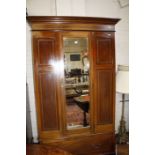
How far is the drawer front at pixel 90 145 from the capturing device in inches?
93.6

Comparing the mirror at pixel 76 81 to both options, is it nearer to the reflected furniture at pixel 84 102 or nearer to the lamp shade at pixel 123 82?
the reflected furniture at pixel 84 102

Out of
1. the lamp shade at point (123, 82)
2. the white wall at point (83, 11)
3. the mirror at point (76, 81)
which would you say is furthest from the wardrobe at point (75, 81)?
the white wall at point (83, 11)

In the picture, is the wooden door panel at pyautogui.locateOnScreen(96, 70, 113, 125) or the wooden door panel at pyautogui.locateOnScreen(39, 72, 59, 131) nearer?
the wooden door panel at pyautogui.locateOnScreen(39, 72, 59, 131)

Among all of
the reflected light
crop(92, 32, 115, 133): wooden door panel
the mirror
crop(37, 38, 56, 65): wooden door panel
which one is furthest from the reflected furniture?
crop(37, 38, 56, 65): wooden door panel

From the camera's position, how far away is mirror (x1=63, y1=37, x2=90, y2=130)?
2.31 metres

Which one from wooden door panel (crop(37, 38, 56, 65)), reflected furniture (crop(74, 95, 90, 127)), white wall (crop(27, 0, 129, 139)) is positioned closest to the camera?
wooden door panel (crop(37, 38, 56, 65))

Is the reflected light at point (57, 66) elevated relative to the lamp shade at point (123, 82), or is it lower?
elevated

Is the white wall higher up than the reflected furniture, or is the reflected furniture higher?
the white wall

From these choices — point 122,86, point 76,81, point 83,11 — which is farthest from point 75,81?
point 83,11

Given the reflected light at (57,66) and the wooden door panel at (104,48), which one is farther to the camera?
the wooden door panel at (104,48)

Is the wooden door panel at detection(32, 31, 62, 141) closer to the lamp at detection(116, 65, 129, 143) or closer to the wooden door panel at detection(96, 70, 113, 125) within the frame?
the wooden door panel at detection(96, 70, 113, 125)

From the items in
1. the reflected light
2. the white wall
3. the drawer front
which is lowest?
the drawer front
